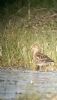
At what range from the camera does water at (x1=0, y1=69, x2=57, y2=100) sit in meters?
7.02

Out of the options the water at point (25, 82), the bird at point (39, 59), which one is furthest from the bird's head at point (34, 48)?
the water at point (25, 82)

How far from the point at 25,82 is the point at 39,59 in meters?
2.41

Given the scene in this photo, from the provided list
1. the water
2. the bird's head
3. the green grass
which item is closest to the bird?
the bird's head

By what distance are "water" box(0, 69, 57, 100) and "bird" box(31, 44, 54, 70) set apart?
1.45 ft

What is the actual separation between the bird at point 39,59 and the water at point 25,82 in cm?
44

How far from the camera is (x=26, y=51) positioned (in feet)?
35.1

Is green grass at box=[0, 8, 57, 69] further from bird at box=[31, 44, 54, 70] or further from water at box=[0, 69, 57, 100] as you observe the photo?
water at box=[0, 69, 57, 100]

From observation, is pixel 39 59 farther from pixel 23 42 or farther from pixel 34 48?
pixel 23 42

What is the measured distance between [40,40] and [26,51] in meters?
0.39

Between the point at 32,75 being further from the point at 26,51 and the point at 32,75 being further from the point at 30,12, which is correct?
the point at 30,12

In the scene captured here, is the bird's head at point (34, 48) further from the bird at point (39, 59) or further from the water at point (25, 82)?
the water at point (25, 82)

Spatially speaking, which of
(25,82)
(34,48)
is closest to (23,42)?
(34,48)

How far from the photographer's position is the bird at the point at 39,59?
1000 centimetres

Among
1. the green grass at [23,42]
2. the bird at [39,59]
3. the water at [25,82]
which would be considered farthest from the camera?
the green grass at [23,42]
